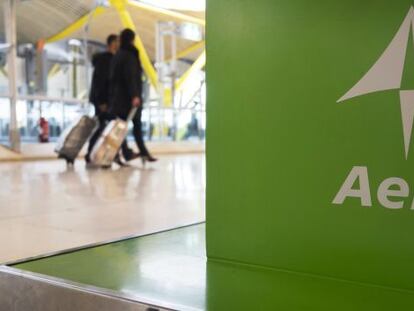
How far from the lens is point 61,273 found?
1.22 meters

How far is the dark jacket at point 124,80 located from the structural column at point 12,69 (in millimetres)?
3012

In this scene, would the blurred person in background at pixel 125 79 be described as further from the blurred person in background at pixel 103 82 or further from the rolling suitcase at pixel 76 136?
the rolling suitcase at pixel 76 136

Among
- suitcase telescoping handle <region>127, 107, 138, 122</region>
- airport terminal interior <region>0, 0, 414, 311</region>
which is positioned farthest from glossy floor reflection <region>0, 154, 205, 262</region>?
suitcase telescoping handle <region>127, 107, 138, 122</region>

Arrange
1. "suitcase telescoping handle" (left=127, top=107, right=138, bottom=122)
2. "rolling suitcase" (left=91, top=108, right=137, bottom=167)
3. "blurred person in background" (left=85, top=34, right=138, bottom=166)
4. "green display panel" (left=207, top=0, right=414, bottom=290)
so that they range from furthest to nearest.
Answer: "blurred person in background" (left=85, top=34, right=138, bottom=166) → "suitcase telescoping handle" (left=127, top=107, right=138, bottom=122) → "rolling suitcase" (left=91, top=108, right=137, bottom=167) → "green display panel" (left=207, top=0, right=414, bottom=290)

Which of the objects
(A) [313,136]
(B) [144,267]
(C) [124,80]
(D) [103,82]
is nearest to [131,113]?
(C) [124,80]

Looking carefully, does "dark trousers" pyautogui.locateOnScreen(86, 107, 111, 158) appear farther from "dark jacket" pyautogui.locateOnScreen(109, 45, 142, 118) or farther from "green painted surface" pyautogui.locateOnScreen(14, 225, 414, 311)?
"green painted surface" pyautogui.locateOnScreen(14, 225, 414, 311)

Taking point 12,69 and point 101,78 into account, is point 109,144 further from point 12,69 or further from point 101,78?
point 12,69

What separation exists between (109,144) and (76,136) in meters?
0.78

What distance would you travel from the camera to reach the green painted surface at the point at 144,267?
1.06m

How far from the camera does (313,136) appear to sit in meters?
1.00

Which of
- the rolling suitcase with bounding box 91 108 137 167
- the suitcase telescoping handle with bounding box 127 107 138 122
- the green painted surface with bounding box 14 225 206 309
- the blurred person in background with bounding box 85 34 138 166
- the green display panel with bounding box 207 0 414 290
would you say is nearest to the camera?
the green display panel with bounding box 207 0 414 290

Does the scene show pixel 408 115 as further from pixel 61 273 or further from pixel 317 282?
pixel 61 273

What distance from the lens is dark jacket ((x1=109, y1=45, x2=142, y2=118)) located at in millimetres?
5898

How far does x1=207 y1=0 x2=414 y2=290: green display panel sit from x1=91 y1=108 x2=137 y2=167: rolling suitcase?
4.86 metres
